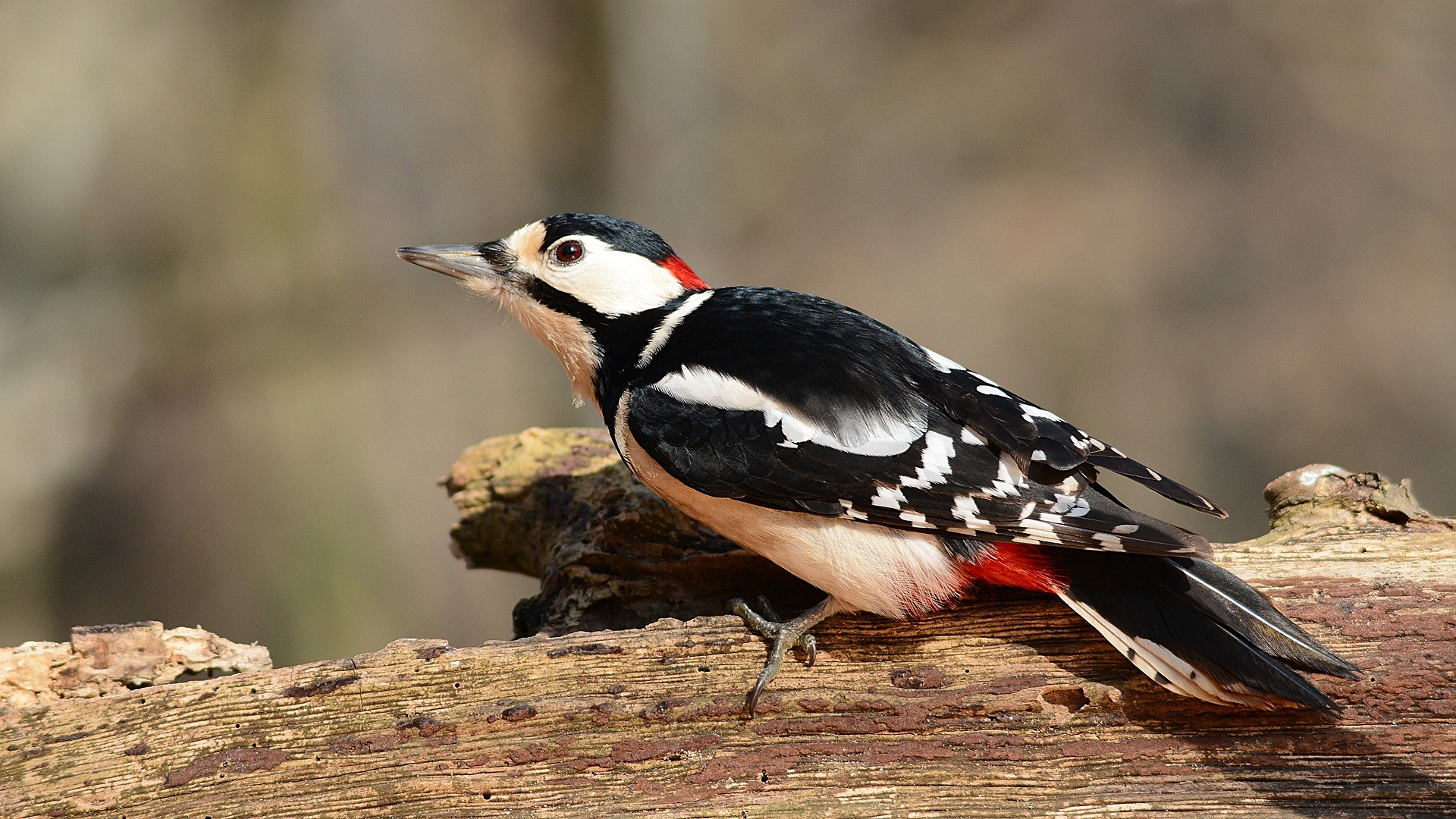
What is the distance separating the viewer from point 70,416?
21.3ft

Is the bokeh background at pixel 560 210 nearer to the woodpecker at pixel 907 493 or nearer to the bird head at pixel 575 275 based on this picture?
the bird head at pixel 575 275

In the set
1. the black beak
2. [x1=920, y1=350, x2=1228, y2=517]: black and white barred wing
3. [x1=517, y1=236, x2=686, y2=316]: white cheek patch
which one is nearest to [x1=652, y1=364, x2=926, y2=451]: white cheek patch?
[x1=920, y1=350, x2=1228, y2=517]: black and white barred wing

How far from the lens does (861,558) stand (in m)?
2.42

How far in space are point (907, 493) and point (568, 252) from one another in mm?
1195

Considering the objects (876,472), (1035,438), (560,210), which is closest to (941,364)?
(1035,438)

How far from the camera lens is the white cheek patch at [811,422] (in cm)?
241

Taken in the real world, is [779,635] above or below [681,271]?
below

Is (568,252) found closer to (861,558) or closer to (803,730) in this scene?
(861,558)

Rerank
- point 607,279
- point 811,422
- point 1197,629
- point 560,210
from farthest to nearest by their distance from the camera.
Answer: point 560,210 < point 607,279 < point 811,422 < point 1197,629

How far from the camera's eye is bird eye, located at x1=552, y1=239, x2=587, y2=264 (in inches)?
113

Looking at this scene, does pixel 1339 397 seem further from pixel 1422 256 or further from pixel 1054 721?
pixel 1054 721

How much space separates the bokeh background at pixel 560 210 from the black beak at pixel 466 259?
4139 mm

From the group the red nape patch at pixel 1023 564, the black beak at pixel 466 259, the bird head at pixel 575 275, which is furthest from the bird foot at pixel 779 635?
the black beak at pixel 466 259

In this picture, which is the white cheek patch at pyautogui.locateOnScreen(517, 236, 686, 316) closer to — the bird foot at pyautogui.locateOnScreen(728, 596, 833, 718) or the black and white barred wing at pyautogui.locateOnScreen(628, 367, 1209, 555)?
the black and white barred wing at pyautogui.locateOnScreen(628, 367, 1209, 555)
